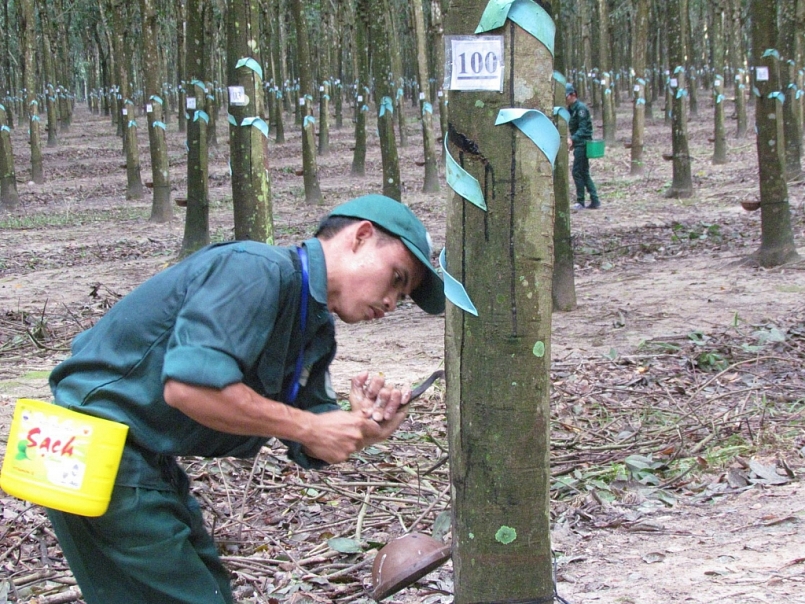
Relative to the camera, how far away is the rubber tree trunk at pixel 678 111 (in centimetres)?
1406

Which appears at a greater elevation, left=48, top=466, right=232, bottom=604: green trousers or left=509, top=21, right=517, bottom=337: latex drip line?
left=509, top=21, right=517, bottom=337: latex drip line

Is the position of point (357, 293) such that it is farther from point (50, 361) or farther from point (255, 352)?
point (50, 361)

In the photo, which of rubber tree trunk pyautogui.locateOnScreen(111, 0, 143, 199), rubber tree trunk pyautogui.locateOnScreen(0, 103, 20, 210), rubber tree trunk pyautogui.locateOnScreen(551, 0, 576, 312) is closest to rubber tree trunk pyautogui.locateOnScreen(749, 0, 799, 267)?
rubber tree trunk pyautogui.locateOnScreen(551, 0, 576, 312)

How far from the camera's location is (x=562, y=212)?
7.60m

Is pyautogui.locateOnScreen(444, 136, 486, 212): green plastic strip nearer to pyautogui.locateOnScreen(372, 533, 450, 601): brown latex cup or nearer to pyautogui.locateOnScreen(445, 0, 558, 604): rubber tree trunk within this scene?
pyautogui.locateOnScreen(445, 0, 558, 604): rubber tree trunk

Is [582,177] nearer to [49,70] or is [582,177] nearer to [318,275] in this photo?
[318,275]

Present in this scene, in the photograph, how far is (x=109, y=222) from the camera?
1596 centimetres

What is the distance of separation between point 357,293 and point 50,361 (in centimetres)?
534

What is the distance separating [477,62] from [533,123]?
0.21 m

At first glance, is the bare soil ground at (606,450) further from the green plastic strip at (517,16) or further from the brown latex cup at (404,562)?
the green plastic strip at (517,16)

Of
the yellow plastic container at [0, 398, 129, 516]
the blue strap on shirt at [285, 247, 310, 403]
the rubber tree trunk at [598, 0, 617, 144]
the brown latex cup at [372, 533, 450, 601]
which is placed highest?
the rubber tree trunk at [598, 0, 617, 144]

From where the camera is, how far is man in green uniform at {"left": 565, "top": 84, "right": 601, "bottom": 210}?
14.3 metres

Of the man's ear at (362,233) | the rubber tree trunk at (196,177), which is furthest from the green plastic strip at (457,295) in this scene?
the rubber tree trunk at (196,177)

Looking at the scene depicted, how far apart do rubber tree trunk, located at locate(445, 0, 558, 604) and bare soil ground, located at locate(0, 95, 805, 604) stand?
0.96 metres
